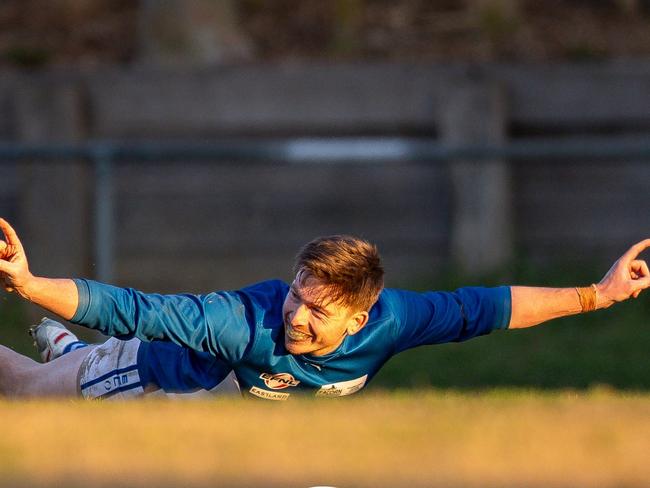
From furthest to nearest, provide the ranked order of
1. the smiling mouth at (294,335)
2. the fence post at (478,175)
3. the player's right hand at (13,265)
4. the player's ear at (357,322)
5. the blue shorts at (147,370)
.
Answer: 1. the fence post at (478,175)
2. the blue shorts at (147,370)
3. the player's ear at (357,322)
4. the smiling mouth at (294,335)
5. the player's right hand at (13,265)

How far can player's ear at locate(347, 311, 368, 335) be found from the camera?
18.9 ft

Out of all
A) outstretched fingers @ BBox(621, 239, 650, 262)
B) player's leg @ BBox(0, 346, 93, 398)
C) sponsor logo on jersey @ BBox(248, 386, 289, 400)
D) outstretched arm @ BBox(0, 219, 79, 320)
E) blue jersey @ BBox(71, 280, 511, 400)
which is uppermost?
outstretched arm @ BBox(0, 219, 79, 320)

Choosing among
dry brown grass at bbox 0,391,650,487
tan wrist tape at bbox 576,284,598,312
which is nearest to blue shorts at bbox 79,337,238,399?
dry brown grass at bbox 0,391,650,487

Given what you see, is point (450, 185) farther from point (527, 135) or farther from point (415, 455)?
point (415, 455)

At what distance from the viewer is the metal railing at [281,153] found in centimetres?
1023

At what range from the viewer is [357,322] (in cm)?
581

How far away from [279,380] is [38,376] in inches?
53.8

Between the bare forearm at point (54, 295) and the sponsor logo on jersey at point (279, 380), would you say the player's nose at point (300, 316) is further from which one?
the bare forearm at point (54, 295)

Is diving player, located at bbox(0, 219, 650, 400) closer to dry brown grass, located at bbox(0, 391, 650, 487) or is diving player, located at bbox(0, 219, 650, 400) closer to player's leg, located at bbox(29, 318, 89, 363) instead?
player's leg, located at bbox(29, 318, 89, 363)

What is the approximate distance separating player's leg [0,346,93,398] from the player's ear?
1.40 m

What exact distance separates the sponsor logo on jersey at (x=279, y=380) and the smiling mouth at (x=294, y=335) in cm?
30

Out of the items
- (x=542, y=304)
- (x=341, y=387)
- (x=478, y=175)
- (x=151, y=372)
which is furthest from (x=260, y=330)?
(x=478, y=175)

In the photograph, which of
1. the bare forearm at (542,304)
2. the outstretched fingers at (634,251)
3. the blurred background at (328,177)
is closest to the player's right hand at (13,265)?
the bare forearm at (542,304)

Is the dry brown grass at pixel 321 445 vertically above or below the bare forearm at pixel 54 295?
below
